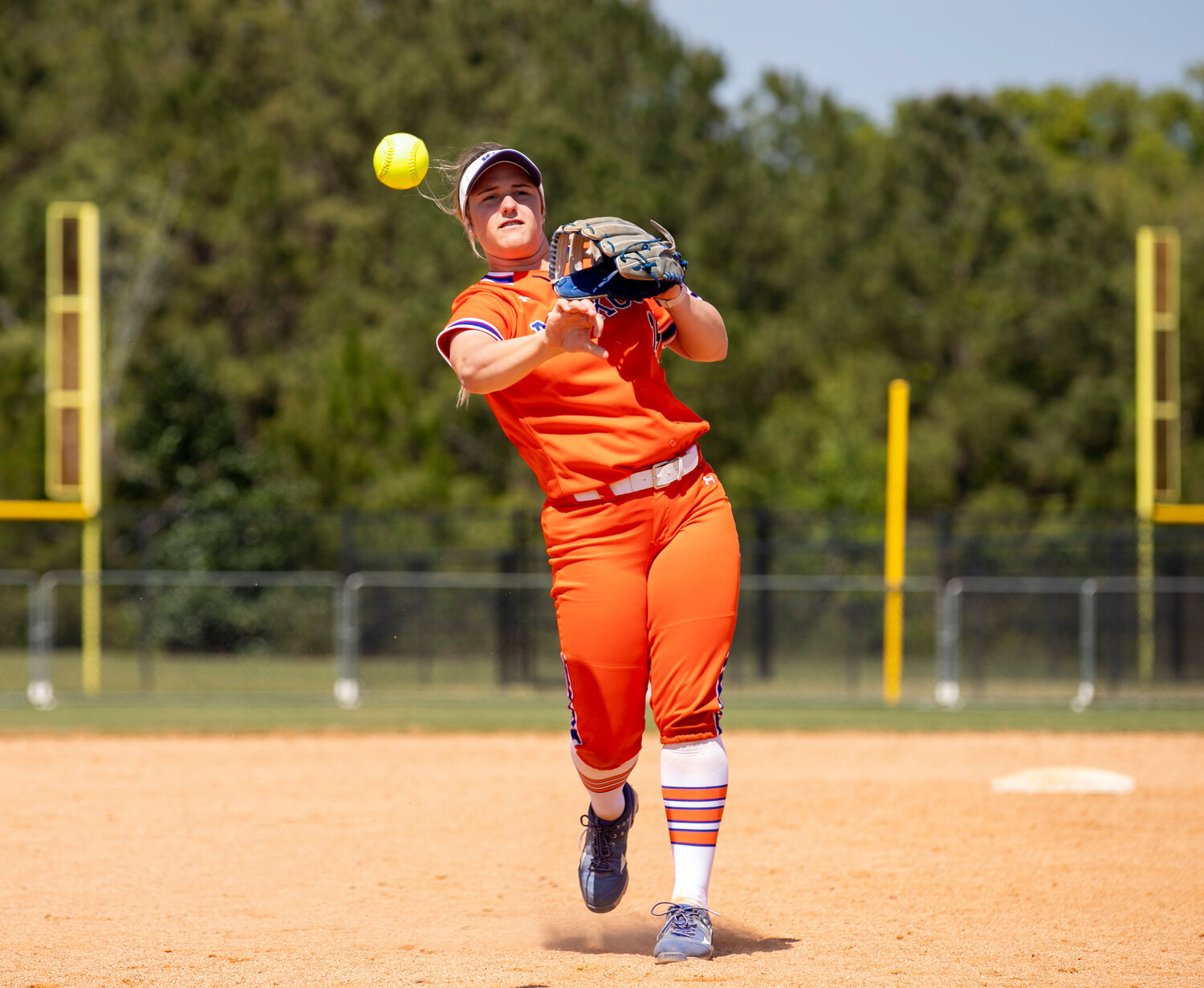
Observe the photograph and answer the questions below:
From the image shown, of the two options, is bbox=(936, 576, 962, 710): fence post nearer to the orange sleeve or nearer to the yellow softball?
the yellow softball

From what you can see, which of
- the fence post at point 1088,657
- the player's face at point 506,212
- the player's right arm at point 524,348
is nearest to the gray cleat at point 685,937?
the player's right arm at point 524,348

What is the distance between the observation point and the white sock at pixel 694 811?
385 centimetres

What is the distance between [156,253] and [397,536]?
1187 cm

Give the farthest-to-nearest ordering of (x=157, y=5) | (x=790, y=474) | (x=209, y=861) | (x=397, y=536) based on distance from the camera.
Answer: (x=157, y=5)
(x=790, y=474)
(x=397, y=536)
(x=209, y=861)

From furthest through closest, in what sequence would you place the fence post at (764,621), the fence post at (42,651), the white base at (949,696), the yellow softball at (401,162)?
the fence post at (764,621) < the white base at (949,696) < the fence post at (42,651) < the yellow softball at (401,162)

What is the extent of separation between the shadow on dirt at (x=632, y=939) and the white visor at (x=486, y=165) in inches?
85.7

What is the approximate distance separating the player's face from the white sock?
150 cm

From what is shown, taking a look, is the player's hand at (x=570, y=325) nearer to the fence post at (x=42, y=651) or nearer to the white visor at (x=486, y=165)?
the white visor at (x=486, y=165)

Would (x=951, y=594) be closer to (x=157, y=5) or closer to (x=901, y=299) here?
(x=901, y=299)

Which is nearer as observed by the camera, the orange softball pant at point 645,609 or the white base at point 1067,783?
the orange softball pant at point 645,609

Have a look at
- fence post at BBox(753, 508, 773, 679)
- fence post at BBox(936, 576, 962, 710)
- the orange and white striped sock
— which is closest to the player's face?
the orange and white striped sock

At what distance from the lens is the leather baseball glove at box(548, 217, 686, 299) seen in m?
3.63

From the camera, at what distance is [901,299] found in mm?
27969

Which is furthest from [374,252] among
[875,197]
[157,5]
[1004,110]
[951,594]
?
[951,594]
